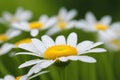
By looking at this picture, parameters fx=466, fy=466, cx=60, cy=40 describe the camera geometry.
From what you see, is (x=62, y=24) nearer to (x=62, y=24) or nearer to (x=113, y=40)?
(x=62, y=24)

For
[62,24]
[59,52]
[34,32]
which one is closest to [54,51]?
[59,52]

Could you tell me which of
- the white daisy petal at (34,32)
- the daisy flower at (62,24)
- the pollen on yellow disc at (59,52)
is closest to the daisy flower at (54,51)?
the pollen on yellow disc at (59,52)

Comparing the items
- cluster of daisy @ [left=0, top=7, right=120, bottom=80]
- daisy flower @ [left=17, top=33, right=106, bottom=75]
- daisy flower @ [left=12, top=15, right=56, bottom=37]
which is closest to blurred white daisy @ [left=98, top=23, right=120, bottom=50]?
cluster of daisy @ [left=0, top=7, right=120, bottom=80]

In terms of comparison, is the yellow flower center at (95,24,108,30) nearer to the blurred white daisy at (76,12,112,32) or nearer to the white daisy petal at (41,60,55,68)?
the blurred white daisy at (76,12,112,32)

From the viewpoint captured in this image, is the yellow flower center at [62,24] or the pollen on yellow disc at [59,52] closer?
the pollen on yellow disc at [59,52]

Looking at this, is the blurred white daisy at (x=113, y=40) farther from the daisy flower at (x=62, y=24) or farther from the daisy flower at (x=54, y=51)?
the daisy flower at (x=54, y=51)

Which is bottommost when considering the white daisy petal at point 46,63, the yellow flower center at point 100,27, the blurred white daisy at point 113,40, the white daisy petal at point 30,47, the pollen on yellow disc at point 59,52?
the white daisy petal at point 46,63

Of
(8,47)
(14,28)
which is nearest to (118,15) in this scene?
(14,28)

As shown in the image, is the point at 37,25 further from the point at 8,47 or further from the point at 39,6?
the point at 39,6

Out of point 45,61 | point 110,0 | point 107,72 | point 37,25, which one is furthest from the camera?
point 110,0
